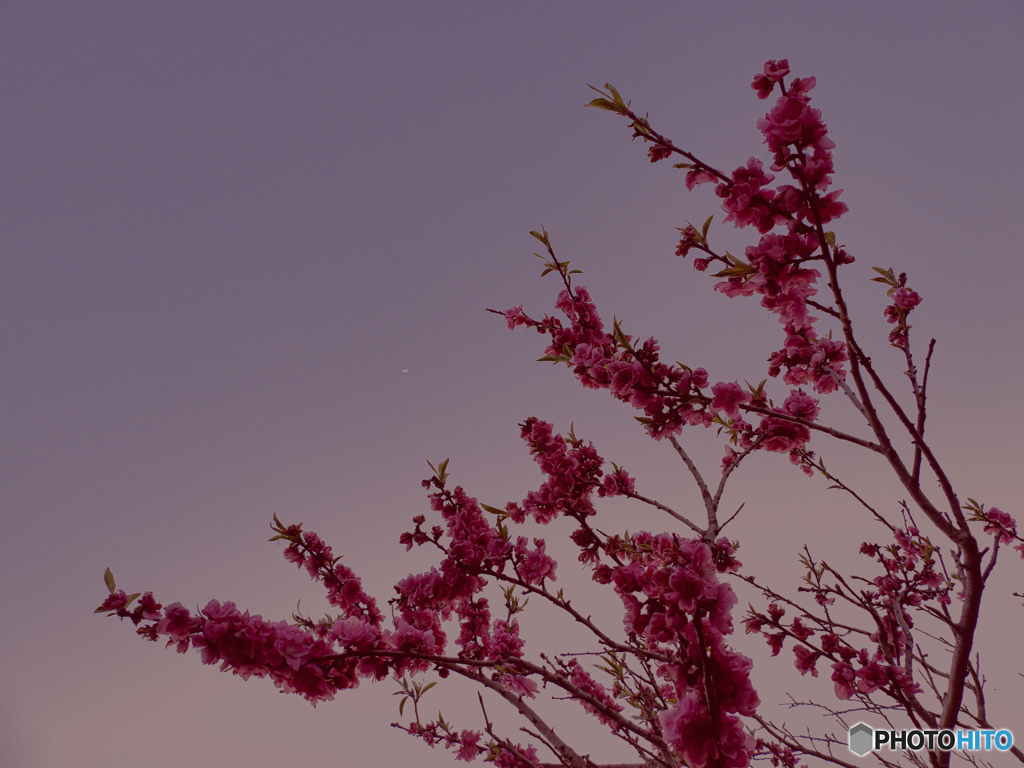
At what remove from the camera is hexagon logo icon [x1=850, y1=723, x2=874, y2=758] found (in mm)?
4262

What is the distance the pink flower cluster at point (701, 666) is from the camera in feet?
6.20

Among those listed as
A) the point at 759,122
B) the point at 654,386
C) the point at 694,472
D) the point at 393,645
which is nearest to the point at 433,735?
the point at 393,645

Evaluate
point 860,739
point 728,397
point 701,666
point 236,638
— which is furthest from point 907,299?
point 236,638

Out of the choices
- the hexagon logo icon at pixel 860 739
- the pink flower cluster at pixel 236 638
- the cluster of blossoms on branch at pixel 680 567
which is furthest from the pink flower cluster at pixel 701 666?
the hexagon logo icon at pixel 860 739

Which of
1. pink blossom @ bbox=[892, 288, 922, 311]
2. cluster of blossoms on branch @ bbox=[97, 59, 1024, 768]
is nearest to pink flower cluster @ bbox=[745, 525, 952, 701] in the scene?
cluster of blossoms on branch @ bbox=[97, 59, 1024, 768]

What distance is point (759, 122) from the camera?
8.02 ft

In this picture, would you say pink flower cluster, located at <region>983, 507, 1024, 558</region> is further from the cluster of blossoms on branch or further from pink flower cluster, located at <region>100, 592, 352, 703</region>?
pink flower cluster, located at <region>100, 592, 352, 703</region>

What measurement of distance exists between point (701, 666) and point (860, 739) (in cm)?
404

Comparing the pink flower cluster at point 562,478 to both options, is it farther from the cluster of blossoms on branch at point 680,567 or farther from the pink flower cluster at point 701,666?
the pink flower cluster at point 701,666

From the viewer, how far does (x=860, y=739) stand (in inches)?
171

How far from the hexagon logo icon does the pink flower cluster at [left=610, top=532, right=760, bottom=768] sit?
11.5 feet

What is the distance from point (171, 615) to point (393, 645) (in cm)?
129

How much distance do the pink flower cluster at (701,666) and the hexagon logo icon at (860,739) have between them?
11.5 feet

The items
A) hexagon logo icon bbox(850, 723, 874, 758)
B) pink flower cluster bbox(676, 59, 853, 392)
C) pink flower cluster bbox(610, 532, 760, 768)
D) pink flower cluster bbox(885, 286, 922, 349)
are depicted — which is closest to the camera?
pink flower cluster bbox(610, 532, 760, 768)
